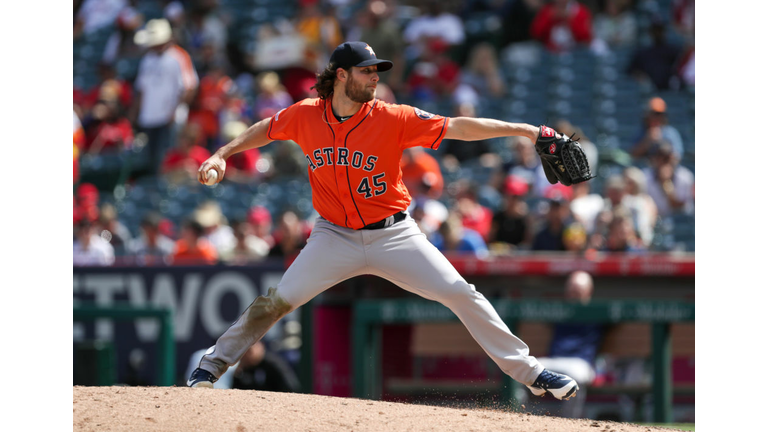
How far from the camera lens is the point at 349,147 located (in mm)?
4770

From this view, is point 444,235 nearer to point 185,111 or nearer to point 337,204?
point 337,204

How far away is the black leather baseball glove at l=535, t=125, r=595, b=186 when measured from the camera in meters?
4.79

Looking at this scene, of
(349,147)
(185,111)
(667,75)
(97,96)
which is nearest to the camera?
(349,147)

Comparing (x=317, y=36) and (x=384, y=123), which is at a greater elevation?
(x=317, y=36)

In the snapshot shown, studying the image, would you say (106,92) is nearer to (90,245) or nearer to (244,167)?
(244,167)

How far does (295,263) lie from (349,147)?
0.67 m

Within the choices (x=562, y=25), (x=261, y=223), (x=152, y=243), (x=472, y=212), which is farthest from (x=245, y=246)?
(x=562, y=25)

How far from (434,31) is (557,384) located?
8584mm

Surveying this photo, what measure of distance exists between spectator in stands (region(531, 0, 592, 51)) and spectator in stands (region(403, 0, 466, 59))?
1.04 m

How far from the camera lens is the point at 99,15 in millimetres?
16125

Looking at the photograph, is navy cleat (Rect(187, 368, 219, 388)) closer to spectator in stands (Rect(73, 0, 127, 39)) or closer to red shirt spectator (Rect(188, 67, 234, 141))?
red shirt spectator (Rect(188, 67, 234, 141))

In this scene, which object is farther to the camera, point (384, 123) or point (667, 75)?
point (667, 75)

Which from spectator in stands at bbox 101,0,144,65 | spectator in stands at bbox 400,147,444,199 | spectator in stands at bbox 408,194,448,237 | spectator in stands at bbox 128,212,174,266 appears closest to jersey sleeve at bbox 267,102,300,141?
spectator in stands at bbox 408,194,448,237

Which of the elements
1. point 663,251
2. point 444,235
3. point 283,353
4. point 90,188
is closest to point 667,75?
point 663,251
